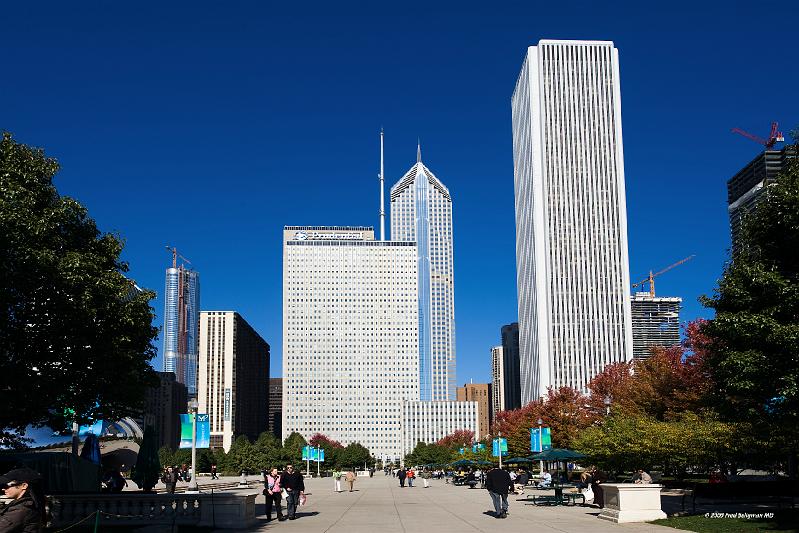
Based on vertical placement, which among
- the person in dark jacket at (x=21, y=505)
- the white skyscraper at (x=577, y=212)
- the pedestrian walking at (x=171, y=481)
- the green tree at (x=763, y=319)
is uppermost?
the white skyscraper at (x=577, y=212)

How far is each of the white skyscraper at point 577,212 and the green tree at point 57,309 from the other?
130 m

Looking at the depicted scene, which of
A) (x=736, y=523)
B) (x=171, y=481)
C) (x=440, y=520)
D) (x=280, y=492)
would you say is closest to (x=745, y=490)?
(x=736, y=523)

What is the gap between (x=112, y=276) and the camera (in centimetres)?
2909

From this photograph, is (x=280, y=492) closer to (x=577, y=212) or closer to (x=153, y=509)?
(x=153, y=509)

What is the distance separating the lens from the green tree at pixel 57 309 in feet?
84.4

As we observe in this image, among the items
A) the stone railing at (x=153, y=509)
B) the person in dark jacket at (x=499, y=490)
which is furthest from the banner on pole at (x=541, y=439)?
the stone railing at (x=153, y=509)

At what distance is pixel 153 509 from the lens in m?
27.1

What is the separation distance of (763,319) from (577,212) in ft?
445

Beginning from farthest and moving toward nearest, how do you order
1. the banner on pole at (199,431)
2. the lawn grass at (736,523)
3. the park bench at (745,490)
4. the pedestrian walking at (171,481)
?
the pedestrian walking at (171,481)
the banner on pole at (199,431)
the park bench at (745,490)
the lawn grass at (736,523)

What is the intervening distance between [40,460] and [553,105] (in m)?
136

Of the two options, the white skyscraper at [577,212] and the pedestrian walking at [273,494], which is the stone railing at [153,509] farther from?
the white skyscraper at [577,212]

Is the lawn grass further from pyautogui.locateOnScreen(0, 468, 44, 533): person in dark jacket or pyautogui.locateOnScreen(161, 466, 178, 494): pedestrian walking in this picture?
pyautogui.locateOnScreen(161, 466, 178, 494): pedestrian walking

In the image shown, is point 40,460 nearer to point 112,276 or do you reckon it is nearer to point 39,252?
point 112,276

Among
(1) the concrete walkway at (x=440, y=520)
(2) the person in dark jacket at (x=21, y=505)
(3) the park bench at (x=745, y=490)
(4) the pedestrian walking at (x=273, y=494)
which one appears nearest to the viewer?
(2) the person in dark jacket at (x=21, y=505)
